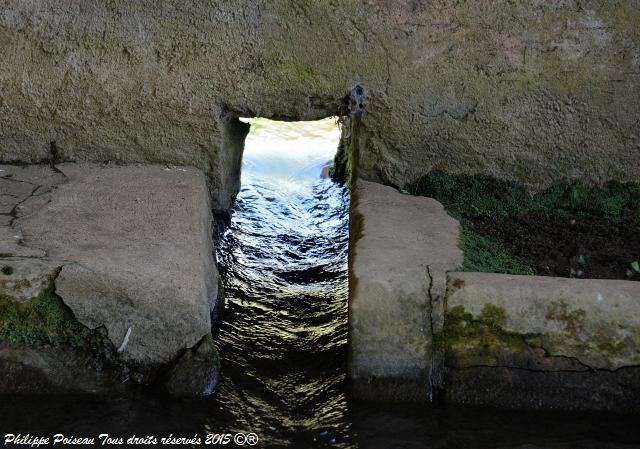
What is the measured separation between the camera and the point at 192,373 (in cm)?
280

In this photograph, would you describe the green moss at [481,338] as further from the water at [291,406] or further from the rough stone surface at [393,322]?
the water at [291,406]

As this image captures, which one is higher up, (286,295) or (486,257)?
(486,257)

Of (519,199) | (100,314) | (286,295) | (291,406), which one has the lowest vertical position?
(291,406)

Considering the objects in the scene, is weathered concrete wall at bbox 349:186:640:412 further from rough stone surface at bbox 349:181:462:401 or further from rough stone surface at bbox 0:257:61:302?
rough stone surface at bbox 0:257:61:302

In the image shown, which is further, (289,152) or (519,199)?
(289,152)

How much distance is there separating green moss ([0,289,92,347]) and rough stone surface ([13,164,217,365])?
0.12 feet

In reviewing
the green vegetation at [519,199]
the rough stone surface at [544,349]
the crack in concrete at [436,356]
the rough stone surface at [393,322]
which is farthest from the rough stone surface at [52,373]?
the green vegetation at [519,199]

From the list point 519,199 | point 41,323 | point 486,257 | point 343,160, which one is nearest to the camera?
point 41,323

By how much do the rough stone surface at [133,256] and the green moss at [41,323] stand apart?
0.12 ft

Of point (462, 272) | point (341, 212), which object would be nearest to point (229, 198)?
point (341, 212)

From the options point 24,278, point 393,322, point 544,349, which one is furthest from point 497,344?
point 24,278

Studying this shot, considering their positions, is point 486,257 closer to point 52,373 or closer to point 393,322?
point 393,322

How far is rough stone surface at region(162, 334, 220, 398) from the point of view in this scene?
2.79 m

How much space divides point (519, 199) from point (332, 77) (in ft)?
3.53
